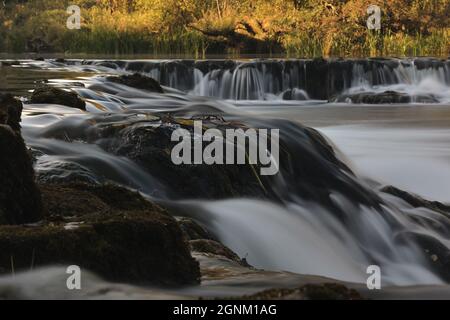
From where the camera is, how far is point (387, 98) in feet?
56.7

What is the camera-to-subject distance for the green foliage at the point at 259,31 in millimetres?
27672

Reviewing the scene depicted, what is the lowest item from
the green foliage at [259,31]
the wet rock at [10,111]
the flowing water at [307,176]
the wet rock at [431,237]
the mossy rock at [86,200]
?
the wet rock at [431,237]

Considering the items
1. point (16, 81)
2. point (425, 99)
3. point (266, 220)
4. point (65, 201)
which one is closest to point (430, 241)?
point (266, 220)

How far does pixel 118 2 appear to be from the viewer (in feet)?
128

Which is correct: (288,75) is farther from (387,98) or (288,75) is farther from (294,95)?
(387,98)

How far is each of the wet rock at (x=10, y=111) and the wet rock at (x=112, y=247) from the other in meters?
0.93

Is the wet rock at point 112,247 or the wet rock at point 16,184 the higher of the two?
the wet rock at point 16,184

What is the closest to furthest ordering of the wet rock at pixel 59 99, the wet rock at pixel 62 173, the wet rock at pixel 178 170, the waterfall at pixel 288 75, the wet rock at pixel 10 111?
the wet rock at pixel 10 111 → the wet rock at pixel 62 173 → the wet rock at pixel 178 170 → the wet rock at pixel 59 99 → the waterfall at pixel 288 75

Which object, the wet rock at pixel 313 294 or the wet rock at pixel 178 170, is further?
the wet rock at pixel 178 170

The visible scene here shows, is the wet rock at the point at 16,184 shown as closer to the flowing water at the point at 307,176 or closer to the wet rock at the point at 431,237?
the flowing water at the point at 307,176

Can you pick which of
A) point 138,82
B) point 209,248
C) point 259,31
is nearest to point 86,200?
point 209,248

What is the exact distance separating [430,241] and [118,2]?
35.1 metres

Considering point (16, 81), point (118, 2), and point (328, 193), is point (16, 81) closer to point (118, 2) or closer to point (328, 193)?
point (328, 193)

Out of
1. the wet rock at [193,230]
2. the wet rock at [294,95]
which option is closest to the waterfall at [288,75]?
the wet rock at [294,95]
